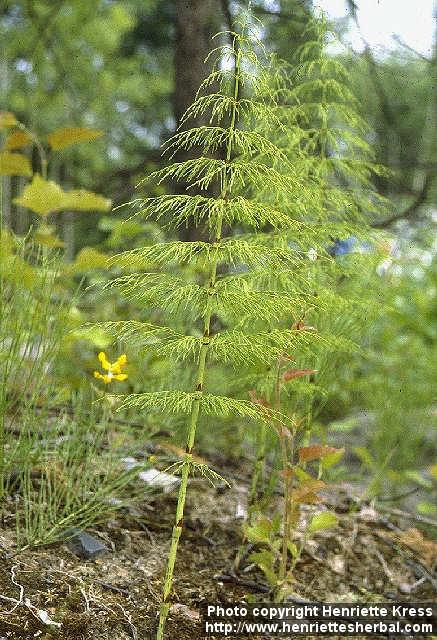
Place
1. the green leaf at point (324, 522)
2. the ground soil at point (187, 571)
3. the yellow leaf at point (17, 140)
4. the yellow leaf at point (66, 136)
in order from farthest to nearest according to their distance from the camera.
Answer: the yellow leaf at point (17, 140) → the yellow leaf at point (66, 136) → the green leaf at point (324, 522) → the ground soil at point (187, 571)

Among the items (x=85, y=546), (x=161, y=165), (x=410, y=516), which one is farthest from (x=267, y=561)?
(x=161, y=165)

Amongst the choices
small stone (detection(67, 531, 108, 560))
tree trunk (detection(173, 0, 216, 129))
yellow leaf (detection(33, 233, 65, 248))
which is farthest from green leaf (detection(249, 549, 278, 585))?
tree trunk (detection(173, 0, 216, 129))

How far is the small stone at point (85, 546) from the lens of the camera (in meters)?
1.72

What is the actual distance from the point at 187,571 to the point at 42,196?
1.20 m

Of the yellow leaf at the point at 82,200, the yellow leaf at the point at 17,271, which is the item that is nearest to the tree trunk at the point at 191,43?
the yellow leaf at the point at 82,200

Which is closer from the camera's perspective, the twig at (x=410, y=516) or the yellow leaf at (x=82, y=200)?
the yellow leaf at (x=82, y=200)

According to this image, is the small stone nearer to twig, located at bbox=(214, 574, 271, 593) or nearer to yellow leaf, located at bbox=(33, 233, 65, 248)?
twig, located at bbox=(214, 574, 271, 593)

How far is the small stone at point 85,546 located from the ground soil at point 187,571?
0.02m

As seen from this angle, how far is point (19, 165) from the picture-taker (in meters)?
2.29

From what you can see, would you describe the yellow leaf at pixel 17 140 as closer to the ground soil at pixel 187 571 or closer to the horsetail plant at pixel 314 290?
the horsetail plant at pixel 314 290

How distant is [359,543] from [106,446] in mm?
938

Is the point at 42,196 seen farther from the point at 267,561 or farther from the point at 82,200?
the point at 267,561

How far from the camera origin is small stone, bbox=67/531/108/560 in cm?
172

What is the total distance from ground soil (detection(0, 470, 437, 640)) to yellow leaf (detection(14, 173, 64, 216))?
3.21ft
